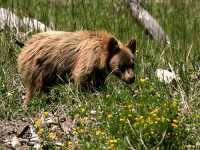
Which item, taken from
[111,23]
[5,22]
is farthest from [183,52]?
[5,22]

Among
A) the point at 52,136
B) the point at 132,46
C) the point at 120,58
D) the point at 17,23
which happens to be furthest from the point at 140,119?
the point at 17,23

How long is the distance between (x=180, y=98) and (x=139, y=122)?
5.45 feet

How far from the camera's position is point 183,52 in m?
9.82

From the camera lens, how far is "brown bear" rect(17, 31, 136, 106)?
900 centimetres

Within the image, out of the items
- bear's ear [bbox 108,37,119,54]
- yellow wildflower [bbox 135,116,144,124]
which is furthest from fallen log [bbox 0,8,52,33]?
yellow wildflower [bbox 135,116,144,124]

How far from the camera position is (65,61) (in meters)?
9.10

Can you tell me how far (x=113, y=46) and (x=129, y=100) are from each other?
244 cm

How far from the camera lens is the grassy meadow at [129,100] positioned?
6133mm

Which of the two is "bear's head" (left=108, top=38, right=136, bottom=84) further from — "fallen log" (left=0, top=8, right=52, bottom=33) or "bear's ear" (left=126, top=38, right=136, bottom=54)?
"fallen log" (left=0, top=8, right=52, bottom=33)

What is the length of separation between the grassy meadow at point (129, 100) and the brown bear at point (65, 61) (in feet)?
0.61

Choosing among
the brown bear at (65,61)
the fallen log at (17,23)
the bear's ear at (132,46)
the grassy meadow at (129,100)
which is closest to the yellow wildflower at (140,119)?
the grassy meadow at (129,100)

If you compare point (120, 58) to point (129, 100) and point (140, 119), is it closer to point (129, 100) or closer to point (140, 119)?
point (129, 100)

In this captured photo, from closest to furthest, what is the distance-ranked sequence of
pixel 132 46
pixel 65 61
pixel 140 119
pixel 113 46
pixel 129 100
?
pixel 140 119
pixel 129 100
pixel 65 61
pixel 113 46
pixel 132 46

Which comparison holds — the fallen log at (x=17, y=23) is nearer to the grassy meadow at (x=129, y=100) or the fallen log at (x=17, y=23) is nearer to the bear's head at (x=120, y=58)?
the grassy meadow at (x=129, y=100)
